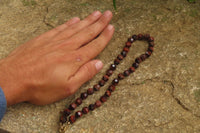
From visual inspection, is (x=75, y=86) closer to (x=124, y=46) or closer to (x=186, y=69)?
(x=124, y=46)

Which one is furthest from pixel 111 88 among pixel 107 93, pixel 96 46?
pixel 96 46

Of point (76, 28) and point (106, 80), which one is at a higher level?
point (76, 28)

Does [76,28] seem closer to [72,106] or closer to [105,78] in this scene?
[105,78]

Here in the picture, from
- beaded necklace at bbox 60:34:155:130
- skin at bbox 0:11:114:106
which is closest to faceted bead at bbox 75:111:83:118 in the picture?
beaded necklace at bbox 60:34:155:130

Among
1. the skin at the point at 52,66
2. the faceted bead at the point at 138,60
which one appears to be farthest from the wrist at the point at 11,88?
the faceted bead at the point at 138,60

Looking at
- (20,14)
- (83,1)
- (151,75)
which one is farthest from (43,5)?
(151,75)

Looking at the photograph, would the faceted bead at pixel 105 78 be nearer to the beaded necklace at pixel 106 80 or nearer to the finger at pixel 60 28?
the beaded necklace at pixel 106 80

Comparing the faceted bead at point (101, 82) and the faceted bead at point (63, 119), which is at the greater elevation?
the faceted bead at point (101, 82)
